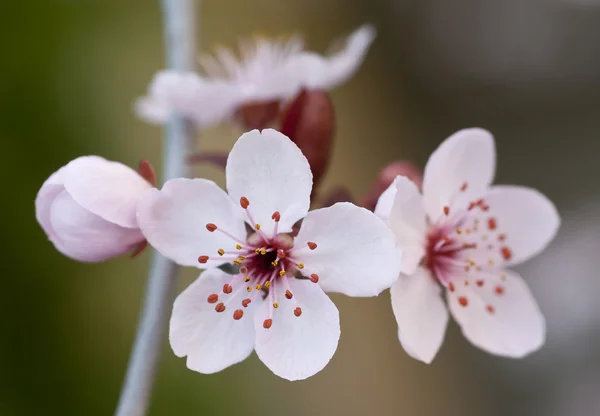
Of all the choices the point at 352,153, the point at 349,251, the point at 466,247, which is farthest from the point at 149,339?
the point at 352,153

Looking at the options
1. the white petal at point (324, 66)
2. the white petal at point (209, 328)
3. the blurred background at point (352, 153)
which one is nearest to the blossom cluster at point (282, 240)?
the white petal at point (209, 328)

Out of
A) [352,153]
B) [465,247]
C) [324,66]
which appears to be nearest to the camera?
[465,247]

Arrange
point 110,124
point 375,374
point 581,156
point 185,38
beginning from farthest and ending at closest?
point 581,156 < point 375,374 < point 110,124 < point 185,38

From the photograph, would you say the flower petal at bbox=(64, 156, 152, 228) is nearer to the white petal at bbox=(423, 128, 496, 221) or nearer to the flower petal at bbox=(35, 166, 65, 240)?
the flower petal at bbox=(35, 166, 65, 240)

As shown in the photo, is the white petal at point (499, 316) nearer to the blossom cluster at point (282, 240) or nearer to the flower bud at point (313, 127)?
the blossom cluster at point (282, 240)

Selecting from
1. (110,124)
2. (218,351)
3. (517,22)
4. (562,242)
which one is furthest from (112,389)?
(517,22)

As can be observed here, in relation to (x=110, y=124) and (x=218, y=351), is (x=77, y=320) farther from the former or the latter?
(x=218, y=351)

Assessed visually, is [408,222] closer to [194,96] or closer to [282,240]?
[282,240]
